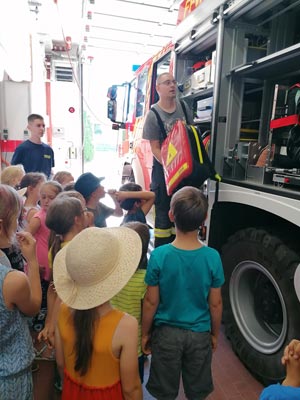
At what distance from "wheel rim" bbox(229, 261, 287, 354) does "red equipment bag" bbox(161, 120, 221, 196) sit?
26.8 inches

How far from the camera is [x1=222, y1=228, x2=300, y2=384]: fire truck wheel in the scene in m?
1.82

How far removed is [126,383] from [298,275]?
0.96 meters

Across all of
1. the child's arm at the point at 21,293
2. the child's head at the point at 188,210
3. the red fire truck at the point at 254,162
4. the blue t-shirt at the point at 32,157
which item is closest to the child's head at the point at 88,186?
the red fire truck at the point at 254,162

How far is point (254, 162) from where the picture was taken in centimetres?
225

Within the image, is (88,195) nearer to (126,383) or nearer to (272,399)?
(126,383)

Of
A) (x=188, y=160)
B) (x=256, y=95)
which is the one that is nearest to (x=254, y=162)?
(x=188, y=160)

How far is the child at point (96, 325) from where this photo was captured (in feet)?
3.57

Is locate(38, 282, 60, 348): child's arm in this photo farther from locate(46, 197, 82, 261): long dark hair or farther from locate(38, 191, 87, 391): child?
locate(46, 197, 82, 261): long dark hair

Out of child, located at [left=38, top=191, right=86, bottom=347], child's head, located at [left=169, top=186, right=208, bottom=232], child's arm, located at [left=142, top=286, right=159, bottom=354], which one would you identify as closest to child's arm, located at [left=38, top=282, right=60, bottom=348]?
child, located at [left=38, top=191, right=86, bottom=347]

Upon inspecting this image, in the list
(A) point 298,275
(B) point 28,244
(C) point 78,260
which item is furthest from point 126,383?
(A) point 298,275

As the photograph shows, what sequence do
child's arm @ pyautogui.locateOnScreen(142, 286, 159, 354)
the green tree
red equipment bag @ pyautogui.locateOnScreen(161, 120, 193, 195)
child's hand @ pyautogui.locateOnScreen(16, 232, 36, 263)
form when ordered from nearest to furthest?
child's hand @ pyautogui.locateOnScreen(16, 232, 36, 263) < child's arm @ pyautogui.locateOnScreen(142, 286, 159, 354) < red equipment bag @ pyautogui.locateOnScreen(161, 120, 193, 195) < the green tree

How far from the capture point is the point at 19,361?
1268 mm

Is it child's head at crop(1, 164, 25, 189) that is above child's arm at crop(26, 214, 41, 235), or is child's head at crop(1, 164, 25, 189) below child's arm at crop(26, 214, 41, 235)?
above

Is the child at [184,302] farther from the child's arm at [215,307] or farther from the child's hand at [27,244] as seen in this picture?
the child's hand at [27,244]
